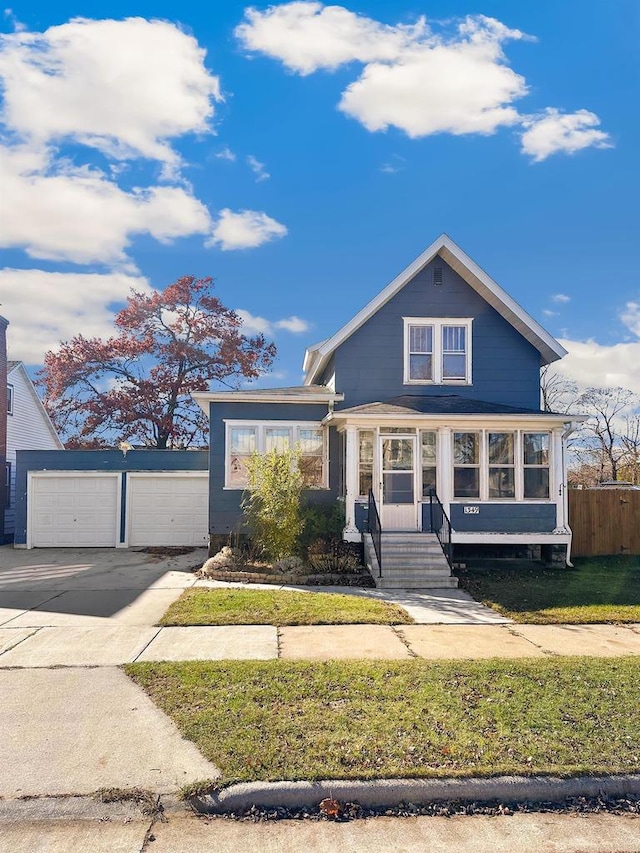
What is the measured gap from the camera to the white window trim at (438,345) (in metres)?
15.0

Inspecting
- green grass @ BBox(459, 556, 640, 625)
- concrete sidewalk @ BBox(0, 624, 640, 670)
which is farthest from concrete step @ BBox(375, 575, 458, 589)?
concrete sidewalk @ BBox(0, 624, 640, 670)

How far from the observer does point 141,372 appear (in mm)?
27172

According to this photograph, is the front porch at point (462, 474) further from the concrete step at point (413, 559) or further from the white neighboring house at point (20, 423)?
the white neighboring house at point (20, 423)

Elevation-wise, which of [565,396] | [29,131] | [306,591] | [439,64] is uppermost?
[439,64]

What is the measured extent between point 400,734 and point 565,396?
28.7 m

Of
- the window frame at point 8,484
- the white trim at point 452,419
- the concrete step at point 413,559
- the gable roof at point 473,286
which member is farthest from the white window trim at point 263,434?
the window frame at point 8,484

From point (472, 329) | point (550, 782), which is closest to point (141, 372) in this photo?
point (472, 329)

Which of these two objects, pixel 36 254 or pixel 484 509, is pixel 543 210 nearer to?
pixel 484 509

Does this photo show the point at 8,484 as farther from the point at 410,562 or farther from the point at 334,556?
the point at 410,562

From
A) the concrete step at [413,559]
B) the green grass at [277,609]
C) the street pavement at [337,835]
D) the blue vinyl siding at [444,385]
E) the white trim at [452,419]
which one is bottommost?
the green grass at [277,609]

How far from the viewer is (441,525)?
13078 millimetres

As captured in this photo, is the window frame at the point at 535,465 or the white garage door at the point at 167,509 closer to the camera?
the window frame at the point at 535,465

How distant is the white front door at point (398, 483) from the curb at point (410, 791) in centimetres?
962

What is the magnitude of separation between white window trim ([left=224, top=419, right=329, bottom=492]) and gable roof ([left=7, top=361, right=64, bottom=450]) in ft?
39.2
